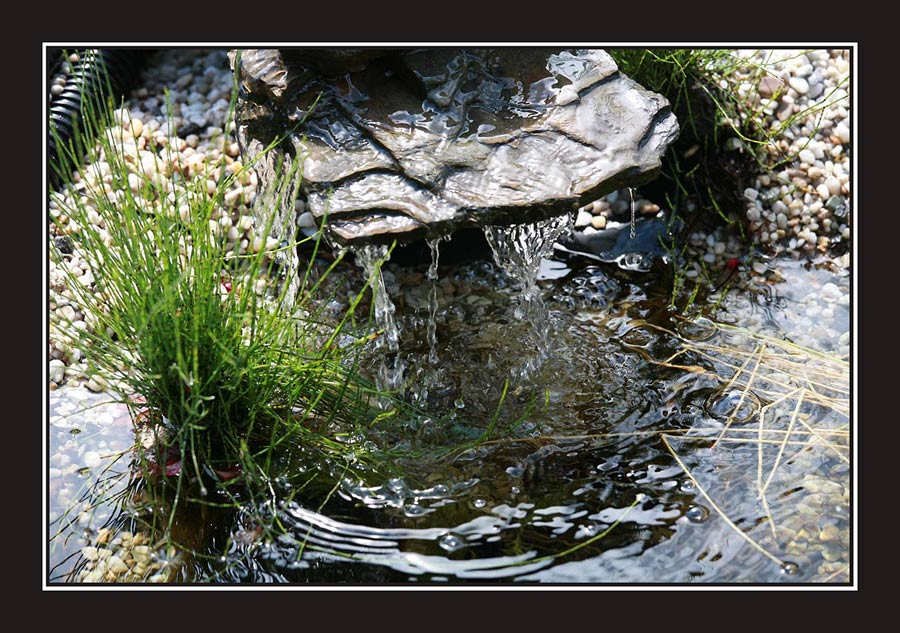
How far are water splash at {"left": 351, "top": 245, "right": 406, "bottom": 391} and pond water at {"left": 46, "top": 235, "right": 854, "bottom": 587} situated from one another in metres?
0.01

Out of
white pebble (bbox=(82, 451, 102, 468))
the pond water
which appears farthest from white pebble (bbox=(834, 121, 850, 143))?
white pebble (bbox=(82, 451, 102, 468))

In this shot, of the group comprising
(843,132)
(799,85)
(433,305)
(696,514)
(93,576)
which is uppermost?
(799,85)

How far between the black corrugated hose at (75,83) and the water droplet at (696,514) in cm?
310

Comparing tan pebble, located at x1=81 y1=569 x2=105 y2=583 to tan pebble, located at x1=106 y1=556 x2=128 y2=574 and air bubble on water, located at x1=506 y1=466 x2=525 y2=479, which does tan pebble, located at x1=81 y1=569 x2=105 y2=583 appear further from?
air bubble on water, located at x1=506 y1=466 x2=525 y2=479

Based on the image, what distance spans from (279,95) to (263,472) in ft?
5.22

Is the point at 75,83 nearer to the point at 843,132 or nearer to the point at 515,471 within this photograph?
the point at 515,471

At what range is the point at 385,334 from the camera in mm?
4266

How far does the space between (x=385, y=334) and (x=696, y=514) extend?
1.58 meters

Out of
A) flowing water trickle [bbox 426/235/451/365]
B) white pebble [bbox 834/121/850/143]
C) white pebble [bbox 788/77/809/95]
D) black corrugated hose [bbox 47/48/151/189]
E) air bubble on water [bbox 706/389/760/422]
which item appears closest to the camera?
air bubble on water [bbox 706/389/760/422]

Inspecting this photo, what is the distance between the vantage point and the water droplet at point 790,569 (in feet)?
10.2

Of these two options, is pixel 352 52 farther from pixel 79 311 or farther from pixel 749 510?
pixel 749 510

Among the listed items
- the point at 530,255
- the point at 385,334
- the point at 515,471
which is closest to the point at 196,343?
the point at 515,471

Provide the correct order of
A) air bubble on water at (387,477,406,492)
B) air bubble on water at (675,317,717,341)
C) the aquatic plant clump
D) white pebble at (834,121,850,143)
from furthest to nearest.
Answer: white pebble at (834,121,850,143) < air bubble on water at (675,317,717,341) < air bubble on water at (387,477,406,492) < the aquatic plant clump

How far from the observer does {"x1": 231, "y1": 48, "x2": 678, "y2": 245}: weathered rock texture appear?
362cm
